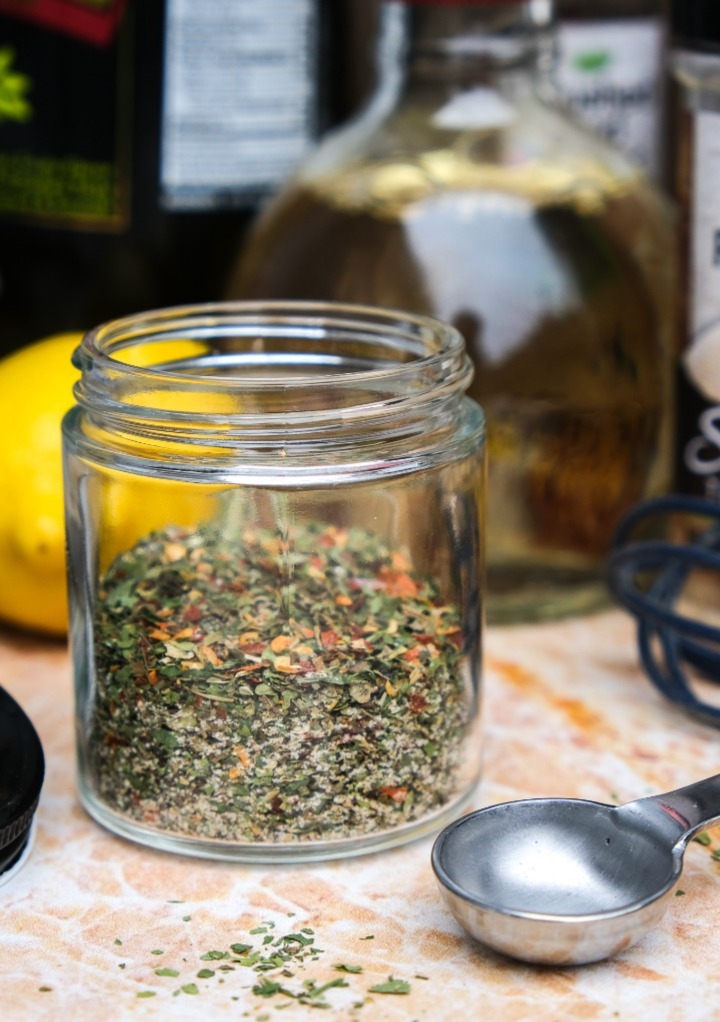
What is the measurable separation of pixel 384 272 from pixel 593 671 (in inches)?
9.4

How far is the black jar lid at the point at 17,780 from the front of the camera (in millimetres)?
528

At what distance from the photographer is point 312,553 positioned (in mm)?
591

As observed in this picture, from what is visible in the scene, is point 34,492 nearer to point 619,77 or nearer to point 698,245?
point 698,245

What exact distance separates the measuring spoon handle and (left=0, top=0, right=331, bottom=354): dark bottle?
0.52m

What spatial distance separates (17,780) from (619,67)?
2.06 feet

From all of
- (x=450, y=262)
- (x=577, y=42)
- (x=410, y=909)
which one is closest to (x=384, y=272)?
(x=450, y=262)

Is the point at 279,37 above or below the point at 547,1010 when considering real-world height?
above

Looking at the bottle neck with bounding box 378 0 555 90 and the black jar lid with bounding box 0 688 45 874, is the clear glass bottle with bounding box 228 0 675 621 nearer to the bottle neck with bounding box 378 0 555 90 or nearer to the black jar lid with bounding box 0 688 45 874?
the bottle neck with bounding box 378 0 555 90

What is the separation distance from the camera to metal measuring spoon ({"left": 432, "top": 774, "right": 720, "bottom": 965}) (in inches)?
18.7

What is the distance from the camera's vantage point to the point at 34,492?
740 millimetres

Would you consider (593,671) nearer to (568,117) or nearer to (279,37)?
(568,117)

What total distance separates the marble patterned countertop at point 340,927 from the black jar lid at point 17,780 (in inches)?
0.7

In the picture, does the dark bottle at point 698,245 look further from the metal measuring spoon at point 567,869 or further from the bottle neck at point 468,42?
the metal measuring spoon at point 567,869

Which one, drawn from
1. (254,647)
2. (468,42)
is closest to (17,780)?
(254,647)
